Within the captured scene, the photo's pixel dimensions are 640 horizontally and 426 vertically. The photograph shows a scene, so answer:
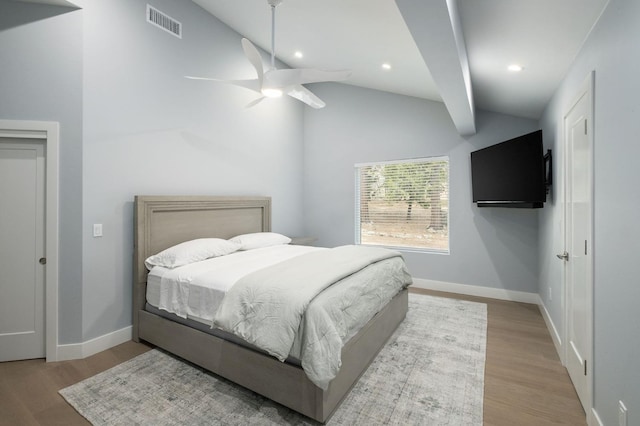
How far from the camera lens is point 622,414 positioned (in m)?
1.43

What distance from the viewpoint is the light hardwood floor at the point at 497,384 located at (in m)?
1.95

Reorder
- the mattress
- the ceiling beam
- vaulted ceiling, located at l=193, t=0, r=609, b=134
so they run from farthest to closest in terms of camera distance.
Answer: the mattress
vaulted ceiling, located at l=193, t=0, r=609, b=134
the ceiling beam

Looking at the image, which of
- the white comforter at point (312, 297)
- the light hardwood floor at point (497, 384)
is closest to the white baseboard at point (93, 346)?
the light hardwood floor at point (497, 384)

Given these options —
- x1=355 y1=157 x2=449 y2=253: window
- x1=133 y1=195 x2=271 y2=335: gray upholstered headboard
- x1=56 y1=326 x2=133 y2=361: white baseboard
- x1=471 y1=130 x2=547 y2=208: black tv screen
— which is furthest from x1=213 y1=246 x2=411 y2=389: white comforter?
x1=355 y1=157 x2=449 y2=253: window

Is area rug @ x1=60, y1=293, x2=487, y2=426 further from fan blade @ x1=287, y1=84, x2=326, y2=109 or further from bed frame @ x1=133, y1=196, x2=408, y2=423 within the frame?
fan blade @ x1=287, y1=84, x2=326, y2=109

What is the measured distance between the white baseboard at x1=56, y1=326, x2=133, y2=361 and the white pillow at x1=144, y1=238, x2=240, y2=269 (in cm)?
70

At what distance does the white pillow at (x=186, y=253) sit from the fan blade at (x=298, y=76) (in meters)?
1.73

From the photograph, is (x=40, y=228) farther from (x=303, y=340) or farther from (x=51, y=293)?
(x=303, y=340)

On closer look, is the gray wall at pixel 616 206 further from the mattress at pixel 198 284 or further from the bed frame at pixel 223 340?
the mattress at pixel 198 284

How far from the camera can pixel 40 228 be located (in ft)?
8.65

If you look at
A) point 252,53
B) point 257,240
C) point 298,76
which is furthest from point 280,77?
point 257,240

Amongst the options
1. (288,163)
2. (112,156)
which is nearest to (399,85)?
(288,163)

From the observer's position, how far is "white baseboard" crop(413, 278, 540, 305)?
4150 mm

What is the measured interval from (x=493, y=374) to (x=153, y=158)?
3.78m
